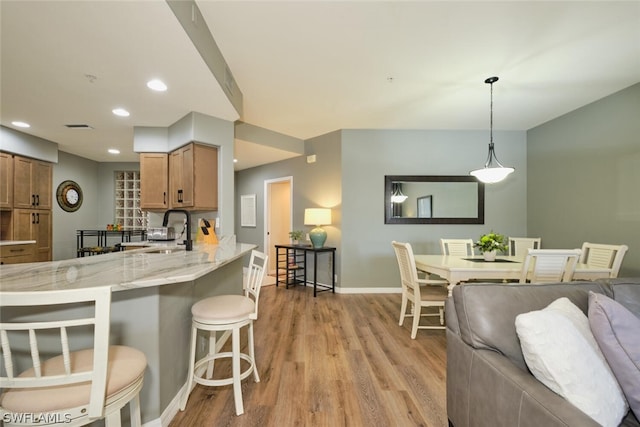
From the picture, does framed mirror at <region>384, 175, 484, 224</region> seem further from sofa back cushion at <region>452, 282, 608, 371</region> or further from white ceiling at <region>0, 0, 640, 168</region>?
sofa back cushion at <region>452, 282, 608, 371</region>

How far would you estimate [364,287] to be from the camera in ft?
14.8

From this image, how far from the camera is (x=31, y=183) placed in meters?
4.31

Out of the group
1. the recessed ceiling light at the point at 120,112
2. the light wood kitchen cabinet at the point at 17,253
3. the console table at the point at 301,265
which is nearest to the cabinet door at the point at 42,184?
the light wood kitchen cabinet at the point at 17,253

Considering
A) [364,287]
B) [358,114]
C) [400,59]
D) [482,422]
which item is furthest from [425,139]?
[482,422]

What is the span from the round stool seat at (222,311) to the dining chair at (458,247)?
112 inches

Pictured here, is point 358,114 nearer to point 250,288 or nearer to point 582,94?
point 582,94

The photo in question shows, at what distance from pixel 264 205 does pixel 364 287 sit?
2.81 meters

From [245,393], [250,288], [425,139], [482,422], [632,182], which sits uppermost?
[425,139]

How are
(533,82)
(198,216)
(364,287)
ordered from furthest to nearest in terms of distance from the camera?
(364,287) < (198,216) < (533,82)

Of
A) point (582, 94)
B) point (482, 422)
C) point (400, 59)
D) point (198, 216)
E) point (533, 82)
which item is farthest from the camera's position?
point (198, 216)

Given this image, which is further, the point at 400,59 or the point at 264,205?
the point at 264,205

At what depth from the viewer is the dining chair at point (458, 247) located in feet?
12.2

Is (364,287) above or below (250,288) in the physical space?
below

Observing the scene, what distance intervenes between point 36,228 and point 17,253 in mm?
694
